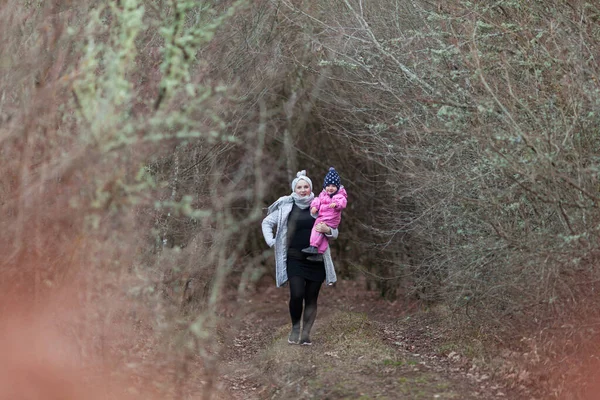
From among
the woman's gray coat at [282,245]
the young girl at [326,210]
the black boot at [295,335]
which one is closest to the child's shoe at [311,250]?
the young girl at [326,210]

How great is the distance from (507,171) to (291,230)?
3302mm

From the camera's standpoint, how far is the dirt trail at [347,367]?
8.17 metres

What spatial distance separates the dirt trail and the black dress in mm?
747

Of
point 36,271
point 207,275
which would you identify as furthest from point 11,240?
point 207,275

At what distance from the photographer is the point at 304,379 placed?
879 centimetres

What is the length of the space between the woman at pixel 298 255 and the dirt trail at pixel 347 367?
0.45 metres

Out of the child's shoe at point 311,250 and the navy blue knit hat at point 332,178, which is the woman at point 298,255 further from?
the navy blue knit hat at point 332,178

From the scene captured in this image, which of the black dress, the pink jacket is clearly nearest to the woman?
the black dress

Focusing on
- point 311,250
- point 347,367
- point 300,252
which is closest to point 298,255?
point 300,252

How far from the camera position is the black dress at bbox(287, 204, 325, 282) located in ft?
33.0

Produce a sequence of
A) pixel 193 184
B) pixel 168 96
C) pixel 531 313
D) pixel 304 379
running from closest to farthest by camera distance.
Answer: pixel 168 96
pixel 531 313
pixel 304 379
pixel 193 184

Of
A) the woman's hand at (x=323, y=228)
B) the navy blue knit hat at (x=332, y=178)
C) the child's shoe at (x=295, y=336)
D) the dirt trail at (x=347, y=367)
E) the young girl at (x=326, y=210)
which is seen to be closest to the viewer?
the dirt trail at (x=347, y=367)

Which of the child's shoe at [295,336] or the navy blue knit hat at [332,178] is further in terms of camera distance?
the child's shoe at [295,336]

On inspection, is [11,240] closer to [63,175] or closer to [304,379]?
[63,175]
